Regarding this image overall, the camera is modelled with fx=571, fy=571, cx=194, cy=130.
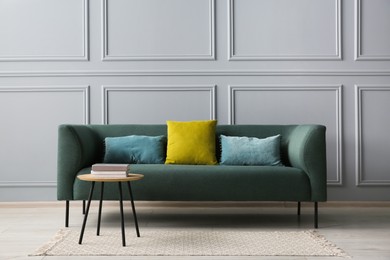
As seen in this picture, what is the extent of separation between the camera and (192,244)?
324 centimetres

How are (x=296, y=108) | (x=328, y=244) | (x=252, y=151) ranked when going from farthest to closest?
(x=296, y=108)
(x=252, y=151)
(x=328, y=244)

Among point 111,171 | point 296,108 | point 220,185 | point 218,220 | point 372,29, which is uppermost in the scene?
point 372,29

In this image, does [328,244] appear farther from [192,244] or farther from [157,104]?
[157,104]

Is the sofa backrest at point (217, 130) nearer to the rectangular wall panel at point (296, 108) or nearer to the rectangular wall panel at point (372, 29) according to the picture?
the rectangular wall panel at point (296, 108)

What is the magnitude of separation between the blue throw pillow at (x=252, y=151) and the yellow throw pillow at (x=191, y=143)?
0.42 ft

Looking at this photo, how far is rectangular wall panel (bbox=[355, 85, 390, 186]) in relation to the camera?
4.86 meters

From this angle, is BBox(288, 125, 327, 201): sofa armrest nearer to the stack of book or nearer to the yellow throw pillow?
the yellow throw pillow

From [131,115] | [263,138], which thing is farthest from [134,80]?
[263,138]

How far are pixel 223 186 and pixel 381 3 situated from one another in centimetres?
233

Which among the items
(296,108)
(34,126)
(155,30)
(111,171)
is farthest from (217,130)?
(34,126)

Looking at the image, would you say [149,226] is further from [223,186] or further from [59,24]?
[59,24]

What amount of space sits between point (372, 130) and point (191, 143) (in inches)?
66.0

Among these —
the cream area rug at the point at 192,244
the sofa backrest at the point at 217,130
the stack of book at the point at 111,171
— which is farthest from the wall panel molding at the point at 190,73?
the stack of book at the point at 111,171

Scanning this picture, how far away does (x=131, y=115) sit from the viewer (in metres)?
4.88
